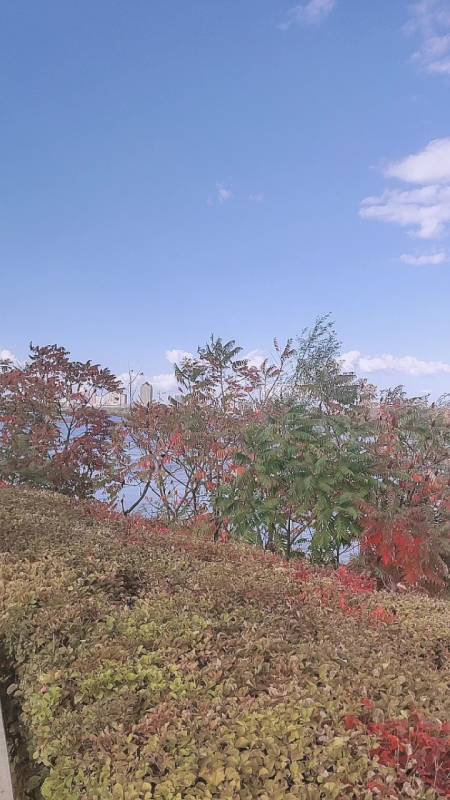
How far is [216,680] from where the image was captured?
176cm

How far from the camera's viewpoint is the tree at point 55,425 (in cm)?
592

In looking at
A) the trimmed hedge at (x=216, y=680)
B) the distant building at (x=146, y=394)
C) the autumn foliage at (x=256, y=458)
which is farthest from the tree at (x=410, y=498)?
the distant building at (x=146, y=394)

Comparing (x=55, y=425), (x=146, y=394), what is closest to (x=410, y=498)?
(x=146, y=394)

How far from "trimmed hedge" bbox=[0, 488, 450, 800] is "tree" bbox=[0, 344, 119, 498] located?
9.54ft

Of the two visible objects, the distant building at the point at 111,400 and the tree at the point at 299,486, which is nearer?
the tree at the point at 299,486

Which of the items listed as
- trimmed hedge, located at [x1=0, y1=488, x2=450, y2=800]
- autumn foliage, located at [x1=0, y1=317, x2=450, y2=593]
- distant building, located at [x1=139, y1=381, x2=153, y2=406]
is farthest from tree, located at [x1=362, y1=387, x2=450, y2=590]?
distant building, located at [x1=139, y1=381, x2=153, y2=406]

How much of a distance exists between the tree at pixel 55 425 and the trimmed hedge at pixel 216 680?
9.54 ft

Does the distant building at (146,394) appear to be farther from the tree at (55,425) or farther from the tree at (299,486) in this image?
the tree at (299,486)

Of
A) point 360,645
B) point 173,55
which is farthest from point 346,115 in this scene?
point 360,645

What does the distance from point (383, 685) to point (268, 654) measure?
1.21ft

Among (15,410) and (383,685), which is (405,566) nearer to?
(383,685)

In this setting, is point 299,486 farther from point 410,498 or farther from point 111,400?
point 111,400

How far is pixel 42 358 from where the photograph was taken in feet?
20.3

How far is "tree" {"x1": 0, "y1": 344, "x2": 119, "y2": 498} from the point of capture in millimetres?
5922
